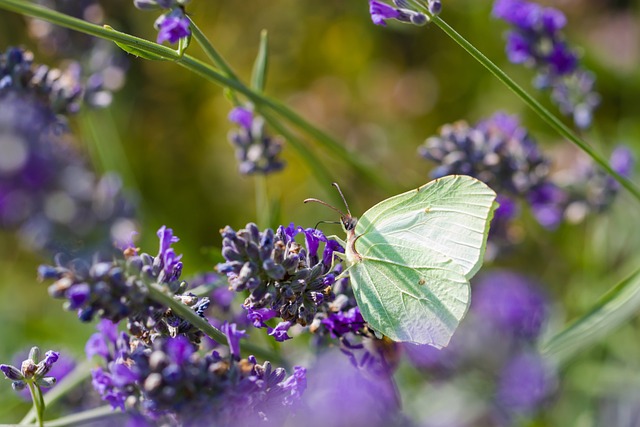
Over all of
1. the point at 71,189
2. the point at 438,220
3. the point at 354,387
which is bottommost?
the point at 354,387

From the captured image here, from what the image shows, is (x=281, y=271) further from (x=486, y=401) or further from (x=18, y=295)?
(x=18, y=295)

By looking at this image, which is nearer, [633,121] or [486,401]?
[486,401]

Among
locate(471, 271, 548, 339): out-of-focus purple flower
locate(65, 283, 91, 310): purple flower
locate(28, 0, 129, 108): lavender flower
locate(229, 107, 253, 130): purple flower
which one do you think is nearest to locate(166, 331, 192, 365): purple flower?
locate(65, 283, 91, 310): purple flower

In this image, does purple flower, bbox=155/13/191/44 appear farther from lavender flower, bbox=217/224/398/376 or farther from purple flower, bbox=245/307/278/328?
purple flower, bbox=245/307/278/328

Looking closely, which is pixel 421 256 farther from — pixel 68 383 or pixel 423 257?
pixel 68 383

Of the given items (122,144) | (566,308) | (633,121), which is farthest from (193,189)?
(633,121)

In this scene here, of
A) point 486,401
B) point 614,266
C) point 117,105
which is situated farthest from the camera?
point 117,105

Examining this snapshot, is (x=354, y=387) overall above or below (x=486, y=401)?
above

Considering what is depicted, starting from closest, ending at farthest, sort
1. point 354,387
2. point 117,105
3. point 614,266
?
1. point 354,387
2. point 614,266
3. point 117,105
